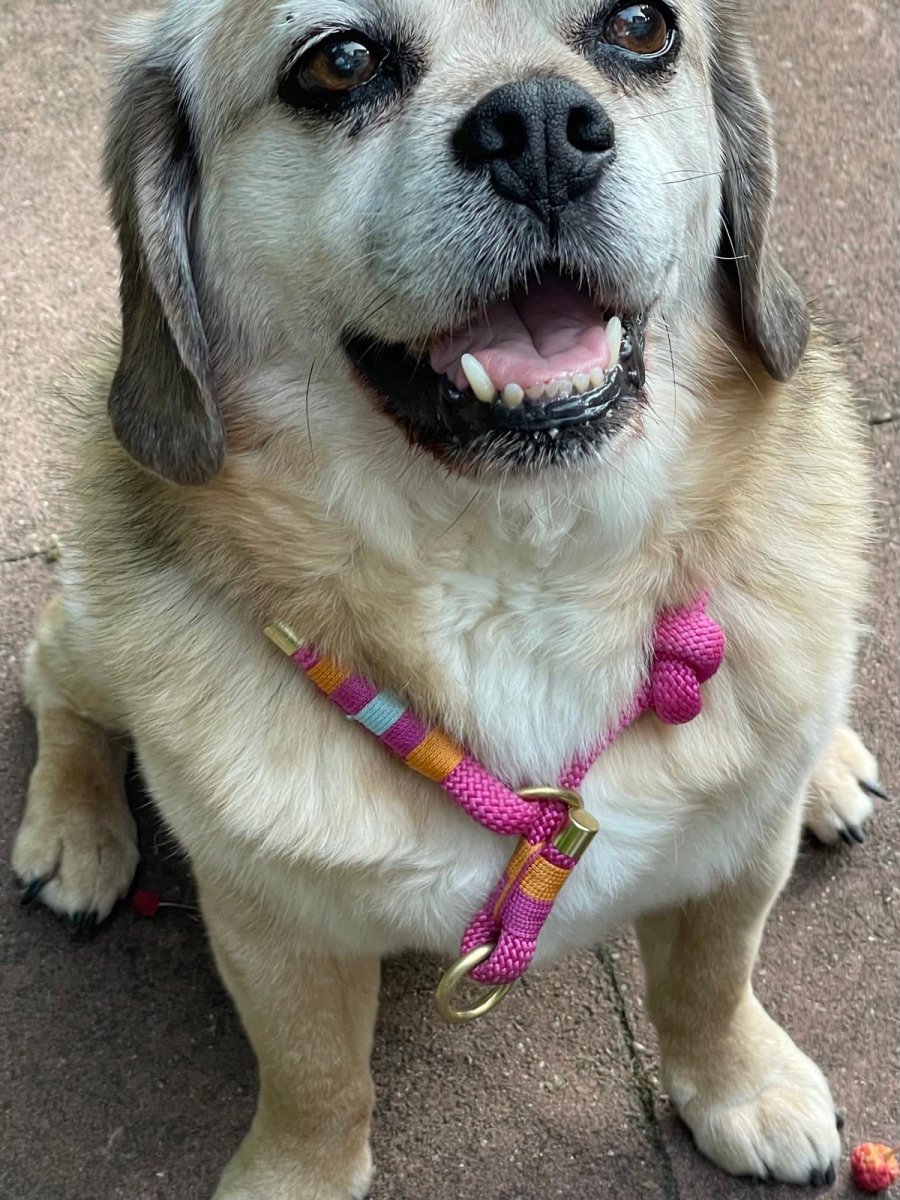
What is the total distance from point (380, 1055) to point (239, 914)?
0.69 m

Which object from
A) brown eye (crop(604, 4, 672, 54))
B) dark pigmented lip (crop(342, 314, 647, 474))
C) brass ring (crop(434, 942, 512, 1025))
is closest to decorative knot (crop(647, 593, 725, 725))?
dark pigmented lip (crop(342, 314, 647, 474))

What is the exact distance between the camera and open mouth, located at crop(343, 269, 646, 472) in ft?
5.10

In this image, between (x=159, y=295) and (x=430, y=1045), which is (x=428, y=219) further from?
(x=430, y=1045)

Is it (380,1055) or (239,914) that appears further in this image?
(380,1055)

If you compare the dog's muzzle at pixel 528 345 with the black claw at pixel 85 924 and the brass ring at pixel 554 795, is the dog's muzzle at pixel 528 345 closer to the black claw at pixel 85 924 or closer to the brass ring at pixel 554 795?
the brass ring at pixel 554 795

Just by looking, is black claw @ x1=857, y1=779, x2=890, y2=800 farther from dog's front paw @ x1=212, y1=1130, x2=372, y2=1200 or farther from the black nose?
the black nose

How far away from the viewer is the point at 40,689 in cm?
273

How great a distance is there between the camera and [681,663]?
5.74 feet

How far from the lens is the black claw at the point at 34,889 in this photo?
2588 mm

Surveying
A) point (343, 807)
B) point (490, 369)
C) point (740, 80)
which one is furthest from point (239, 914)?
point (740, 80)

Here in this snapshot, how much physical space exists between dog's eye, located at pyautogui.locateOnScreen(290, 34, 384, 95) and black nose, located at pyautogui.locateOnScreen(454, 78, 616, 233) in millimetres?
196

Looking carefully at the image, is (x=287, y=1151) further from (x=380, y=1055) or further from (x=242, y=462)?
(x=242, y=462)

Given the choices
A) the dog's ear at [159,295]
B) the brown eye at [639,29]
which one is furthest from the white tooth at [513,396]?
the brown eye at [639,29]

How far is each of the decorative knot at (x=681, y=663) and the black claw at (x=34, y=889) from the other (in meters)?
1.42
